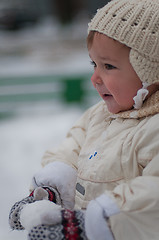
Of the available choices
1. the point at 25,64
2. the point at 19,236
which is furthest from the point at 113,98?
the point at 25,64

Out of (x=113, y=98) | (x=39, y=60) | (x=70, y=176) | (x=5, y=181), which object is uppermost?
(x=113, y=98)

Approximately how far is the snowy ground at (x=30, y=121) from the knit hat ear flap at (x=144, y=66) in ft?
3.37

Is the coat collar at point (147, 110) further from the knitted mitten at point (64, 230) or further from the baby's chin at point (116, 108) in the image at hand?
the knitted mitten at point (64, 230)

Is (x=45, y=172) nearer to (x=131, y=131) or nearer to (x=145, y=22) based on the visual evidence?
(x=131, y=131)

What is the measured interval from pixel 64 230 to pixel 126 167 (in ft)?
0.90

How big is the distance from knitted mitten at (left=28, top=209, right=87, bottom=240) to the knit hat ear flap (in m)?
0.48

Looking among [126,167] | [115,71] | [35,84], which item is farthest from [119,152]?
[35,84]

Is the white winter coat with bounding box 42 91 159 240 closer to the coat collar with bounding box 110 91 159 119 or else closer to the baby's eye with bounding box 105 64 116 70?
the coat collar with bounding box 110 91 159 119

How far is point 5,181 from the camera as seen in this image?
2.88 m

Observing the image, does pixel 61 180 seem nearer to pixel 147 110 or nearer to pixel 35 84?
pixel 147 110

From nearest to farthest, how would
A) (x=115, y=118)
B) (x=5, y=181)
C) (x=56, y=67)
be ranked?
(x=115, y=118) → (x=5, y=181) → (x=56, y=67)

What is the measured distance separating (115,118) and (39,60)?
9689 millimetres

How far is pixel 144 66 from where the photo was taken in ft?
3.81

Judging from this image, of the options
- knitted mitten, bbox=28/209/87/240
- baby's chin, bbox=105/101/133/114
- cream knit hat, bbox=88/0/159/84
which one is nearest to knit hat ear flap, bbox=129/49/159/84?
cream knit hat, bbox=88/0/159/84
